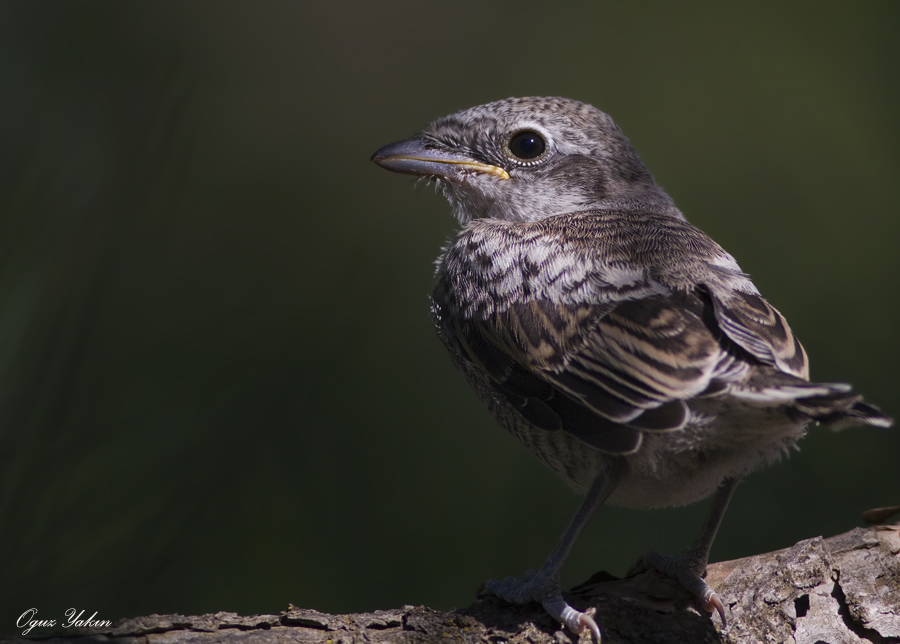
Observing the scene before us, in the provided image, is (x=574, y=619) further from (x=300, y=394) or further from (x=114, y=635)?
(x=300, y=394)

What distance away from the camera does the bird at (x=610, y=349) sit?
1687mm

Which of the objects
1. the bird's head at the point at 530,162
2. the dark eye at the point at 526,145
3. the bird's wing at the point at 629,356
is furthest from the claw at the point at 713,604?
the dark eye at the point at 526,145

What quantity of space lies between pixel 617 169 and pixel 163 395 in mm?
1731

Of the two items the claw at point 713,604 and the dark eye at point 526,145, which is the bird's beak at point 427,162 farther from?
the claw at point 713,604

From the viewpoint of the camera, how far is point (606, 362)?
181 cm

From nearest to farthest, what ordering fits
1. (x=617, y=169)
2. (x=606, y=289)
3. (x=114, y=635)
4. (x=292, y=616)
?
1. (x=114, y=635)
2. (x=292, y=616)
3. (x=606, y=289)
4. (x=617, y=169)

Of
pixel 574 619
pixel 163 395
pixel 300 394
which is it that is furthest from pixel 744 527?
pixel 163 395

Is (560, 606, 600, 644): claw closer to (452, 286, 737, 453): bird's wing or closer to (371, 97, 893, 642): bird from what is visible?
(371, 97, 893, 642): bird

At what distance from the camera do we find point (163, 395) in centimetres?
197

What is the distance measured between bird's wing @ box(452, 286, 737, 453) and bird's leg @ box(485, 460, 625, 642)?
0.73 ft

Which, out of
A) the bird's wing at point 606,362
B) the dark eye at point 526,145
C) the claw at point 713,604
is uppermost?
the dark eye at point 526,145

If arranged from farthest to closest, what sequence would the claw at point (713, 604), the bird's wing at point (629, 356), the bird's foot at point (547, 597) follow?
1. the claw at point (713, 604)
2. the bird's foot at point (547, 597)
3. the bird's wing at point (629, 356)

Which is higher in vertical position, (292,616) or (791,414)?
(791,414)

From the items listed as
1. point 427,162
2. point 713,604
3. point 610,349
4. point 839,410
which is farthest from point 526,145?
point 713,604
